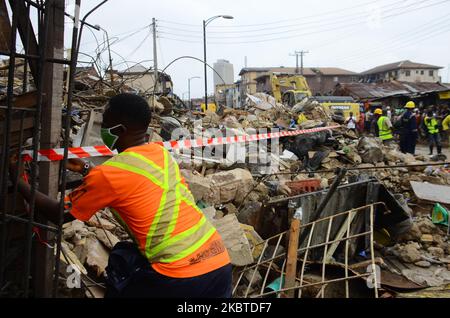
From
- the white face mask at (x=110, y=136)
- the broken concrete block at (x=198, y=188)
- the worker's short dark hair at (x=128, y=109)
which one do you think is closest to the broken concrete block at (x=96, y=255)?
the white face mask at (x=110, y=136)

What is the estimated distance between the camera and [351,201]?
16.0 feet

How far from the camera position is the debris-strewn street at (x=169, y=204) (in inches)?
73.5

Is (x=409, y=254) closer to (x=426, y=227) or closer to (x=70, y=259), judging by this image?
(x=426, y=227)

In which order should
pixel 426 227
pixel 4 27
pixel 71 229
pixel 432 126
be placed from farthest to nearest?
1. pixel 432 126
2. pixel 426 227
3. pixel 71 229
4. pixel 4 27

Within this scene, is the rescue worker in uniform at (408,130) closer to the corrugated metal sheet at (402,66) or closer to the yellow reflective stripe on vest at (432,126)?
the yellow reflective stripe on vest at (432,126)

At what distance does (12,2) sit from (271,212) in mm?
3616

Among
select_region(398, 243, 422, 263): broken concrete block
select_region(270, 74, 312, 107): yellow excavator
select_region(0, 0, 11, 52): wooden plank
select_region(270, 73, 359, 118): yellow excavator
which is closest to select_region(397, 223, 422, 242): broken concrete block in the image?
select_region(398, 243, 422, 263): broken concrete block

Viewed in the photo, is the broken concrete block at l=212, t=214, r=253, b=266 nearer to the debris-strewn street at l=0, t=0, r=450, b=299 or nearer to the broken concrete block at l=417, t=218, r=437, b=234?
the debris-strewn street at l=0, t=0, r=450, b=299

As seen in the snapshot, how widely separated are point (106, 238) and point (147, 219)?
2006 mm

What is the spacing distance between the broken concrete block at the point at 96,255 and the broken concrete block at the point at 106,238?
0.05m

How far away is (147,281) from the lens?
6.05ft

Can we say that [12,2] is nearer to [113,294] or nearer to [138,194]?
[138,194]

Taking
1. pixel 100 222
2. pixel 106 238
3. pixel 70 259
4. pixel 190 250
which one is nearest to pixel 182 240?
pixel 190 250

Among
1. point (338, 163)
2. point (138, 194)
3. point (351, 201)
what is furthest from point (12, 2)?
point (338, 163)
